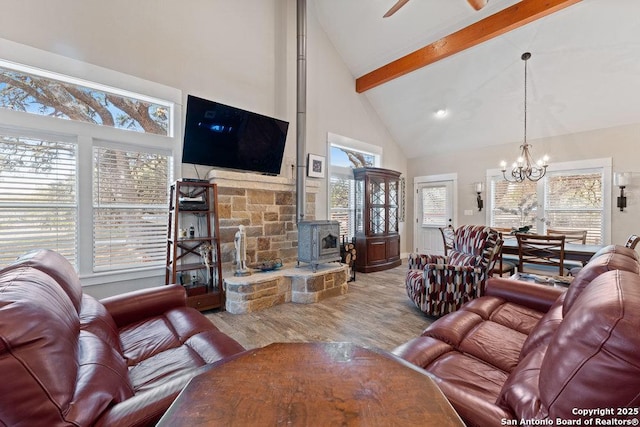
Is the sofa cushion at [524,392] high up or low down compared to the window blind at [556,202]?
down

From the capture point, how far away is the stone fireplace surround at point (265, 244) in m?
3.39

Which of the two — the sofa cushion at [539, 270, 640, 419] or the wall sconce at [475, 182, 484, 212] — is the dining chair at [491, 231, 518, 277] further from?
the sofa cushion at [539, 270, 640, 419]

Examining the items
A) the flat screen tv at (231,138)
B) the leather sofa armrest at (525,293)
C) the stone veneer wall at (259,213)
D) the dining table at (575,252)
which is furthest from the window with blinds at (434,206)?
the leather sofa armrest at (525,293)

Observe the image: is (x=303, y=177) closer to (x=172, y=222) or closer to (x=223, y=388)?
(x=172, y=222)

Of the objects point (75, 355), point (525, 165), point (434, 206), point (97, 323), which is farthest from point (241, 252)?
point (525, 165)

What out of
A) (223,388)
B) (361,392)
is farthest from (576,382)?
(223,388)

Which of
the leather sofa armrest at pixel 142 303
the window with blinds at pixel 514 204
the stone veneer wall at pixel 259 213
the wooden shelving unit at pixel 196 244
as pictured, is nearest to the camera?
the leather sofa armrest at pixel 142 303

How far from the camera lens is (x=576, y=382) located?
0.69m

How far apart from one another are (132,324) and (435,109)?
5920 mm

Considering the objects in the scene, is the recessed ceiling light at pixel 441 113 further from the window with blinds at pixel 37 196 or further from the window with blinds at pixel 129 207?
the window with blinds at pixel 37 196

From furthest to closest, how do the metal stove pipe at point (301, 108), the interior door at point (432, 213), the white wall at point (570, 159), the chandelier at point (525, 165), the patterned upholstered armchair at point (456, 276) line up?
the interior door at point (432, 213) → the white wall at point (570, 159) → the metal stove pipe at point (301, 108) → the chandelier at point (525, 165) → the patterned upholstered armchair at point (456, 276)

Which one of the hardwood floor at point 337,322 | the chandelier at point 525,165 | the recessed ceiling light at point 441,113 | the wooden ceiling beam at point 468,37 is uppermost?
the wooden ceiling beam at point 468,37

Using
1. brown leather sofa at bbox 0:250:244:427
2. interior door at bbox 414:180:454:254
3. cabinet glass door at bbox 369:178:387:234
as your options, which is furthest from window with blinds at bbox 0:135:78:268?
interior door at bbox 414:180:454:254

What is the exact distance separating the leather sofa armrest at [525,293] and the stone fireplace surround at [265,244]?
205 cm
